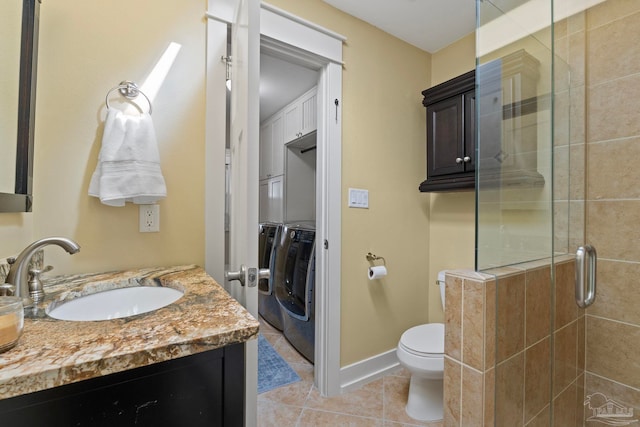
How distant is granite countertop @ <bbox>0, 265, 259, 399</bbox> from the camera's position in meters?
0.43

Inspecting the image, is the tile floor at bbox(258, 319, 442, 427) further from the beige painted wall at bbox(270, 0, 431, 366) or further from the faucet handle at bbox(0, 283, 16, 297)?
the faucet handle at bbox(0, 283, 16, 297)

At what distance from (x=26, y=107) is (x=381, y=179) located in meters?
1.75

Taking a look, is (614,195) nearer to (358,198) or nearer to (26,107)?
(358,198)

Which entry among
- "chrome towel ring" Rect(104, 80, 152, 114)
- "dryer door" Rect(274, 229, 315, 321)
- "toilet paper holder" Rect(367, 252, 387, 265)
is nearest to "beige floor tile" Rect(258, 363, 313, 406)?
"dryer door" Rect(274, 229, 315, 321)

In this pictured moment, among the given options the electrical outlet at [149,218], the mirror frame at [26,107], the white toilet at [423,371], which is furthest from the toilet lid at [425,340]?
the mirror frame at [26,107]

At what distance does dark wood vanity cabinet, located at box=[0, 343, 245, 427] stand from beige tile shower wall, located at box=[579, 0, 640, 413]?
175 cm

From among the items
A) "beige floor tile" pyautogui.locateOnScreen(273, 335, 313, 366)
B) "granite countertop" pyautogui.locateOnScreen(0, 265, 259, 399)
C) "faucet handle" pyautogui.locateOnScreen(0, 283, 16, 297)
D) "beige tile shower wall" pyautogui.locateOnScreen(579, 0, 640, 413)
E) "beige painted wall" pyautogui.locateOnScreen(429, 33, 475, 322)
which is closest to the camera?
"granite countertop" pyautogui.locateOnScreen(0, 265, 259, 399)

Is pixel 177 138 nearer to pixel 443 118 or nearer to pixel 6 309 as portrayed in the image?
pixel 6 309

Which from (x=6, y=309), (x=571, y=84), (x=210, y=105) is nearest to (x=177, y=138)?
(x=210, y=105)

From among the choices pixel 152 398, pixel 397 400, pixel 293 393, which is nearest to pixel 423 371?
pixel 397 400

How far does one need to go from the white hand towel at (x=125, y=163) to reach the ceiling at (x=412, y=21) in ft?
3.14

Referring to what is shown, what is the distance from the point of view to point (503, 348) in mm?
972

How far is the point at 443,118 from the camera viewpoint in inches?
74.4

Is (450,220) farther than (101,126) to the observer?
Yes
